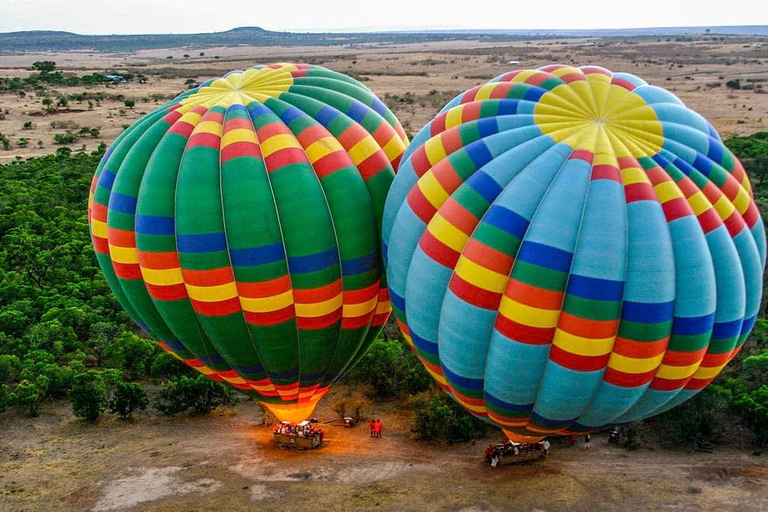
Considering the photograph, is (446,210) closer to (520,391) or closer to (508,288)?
(508,288)

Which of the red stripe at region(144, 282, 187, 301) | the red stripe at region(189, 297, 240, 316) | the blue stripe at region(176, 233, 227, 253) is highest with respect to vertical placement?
the blue stripe at region(176, 233, 227, 253)

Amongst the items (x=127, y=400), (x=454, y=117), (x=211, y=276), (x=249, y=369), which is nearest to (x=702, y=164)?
(x=454, y=117)

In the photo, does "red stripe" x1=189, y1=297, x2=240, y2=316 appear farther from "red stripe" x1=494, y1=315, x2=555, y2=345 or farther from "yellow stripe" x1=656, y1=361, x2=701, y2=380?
"yellow stripe" x1=656, y1=361, x2=701, y2=380

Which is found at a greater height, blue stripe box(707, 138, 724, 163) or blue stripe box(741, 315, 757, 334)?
blue stripe box(707, 138, 724, 163)

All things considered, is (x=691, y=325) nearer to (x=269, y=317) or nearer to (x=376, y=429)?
(x=269, y=317)

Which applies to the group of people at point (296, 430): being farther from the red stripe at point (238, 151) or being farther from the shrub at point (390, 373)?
the red stripe at point (238, 151)

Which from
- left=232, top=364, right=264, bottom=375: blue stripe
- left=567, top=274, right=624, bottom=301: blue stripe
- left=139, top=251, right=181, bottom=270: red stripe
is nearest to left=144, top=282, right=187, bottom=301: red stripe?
left=139, top=251, right=181, bottom=270: red stripe
